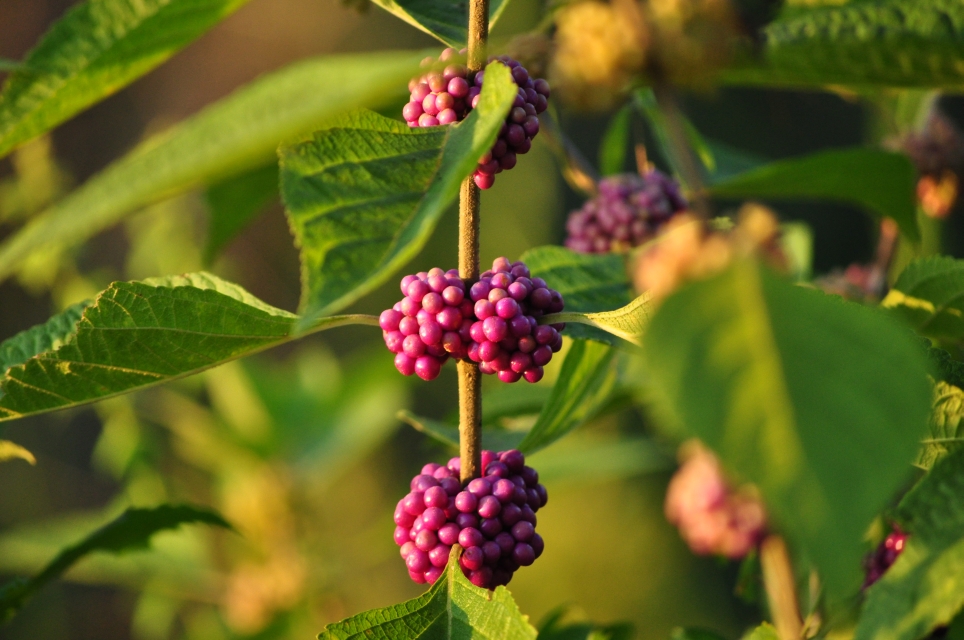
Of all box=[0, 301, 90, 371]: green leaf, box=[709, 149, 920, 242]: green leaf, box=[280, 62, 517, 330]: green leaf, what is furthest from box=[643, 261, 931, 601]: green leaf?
box=[709, 149, 920, 242]: green leaf

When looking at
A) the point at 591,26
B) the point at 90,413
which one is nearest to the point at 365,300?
the point at 90,413

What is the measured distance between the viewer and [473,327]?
2.08ft

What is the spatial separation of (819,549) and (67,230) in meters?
0.37

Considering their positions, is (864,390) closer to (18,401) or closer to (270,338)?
(270,338)

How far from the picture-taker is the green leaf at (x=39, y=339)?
711 millimetres

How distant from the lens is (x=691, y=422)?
0.35 meters

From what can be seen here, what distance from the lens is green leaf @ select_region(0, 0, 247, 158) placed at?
2.37 feet

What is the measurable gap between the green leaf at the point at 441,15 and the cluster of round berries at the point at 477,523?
337 mm

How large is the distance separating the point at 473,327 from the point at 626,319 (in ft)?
0.36

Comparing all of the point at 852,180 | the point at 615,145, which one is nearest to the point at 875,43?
the point at 852,180

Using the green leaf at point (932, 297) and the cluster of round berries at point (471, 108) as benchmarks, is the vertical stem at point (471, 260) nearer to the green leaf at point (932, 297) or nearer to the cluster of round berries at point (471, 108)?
the cluster of round berries at point (471, 108)

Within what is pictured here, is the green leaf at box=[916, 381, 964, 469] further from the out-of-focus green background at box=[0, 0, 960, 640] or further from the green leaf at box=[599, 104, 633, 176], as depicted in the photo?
the out-of-focus green background at box=[0, 0, 960, 640]

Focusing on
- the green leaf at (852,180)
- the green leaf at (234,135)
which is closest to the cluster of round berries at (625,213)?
the green leaf at (852,180)

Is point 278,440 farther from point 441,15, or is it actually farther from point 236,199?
point 441,15
